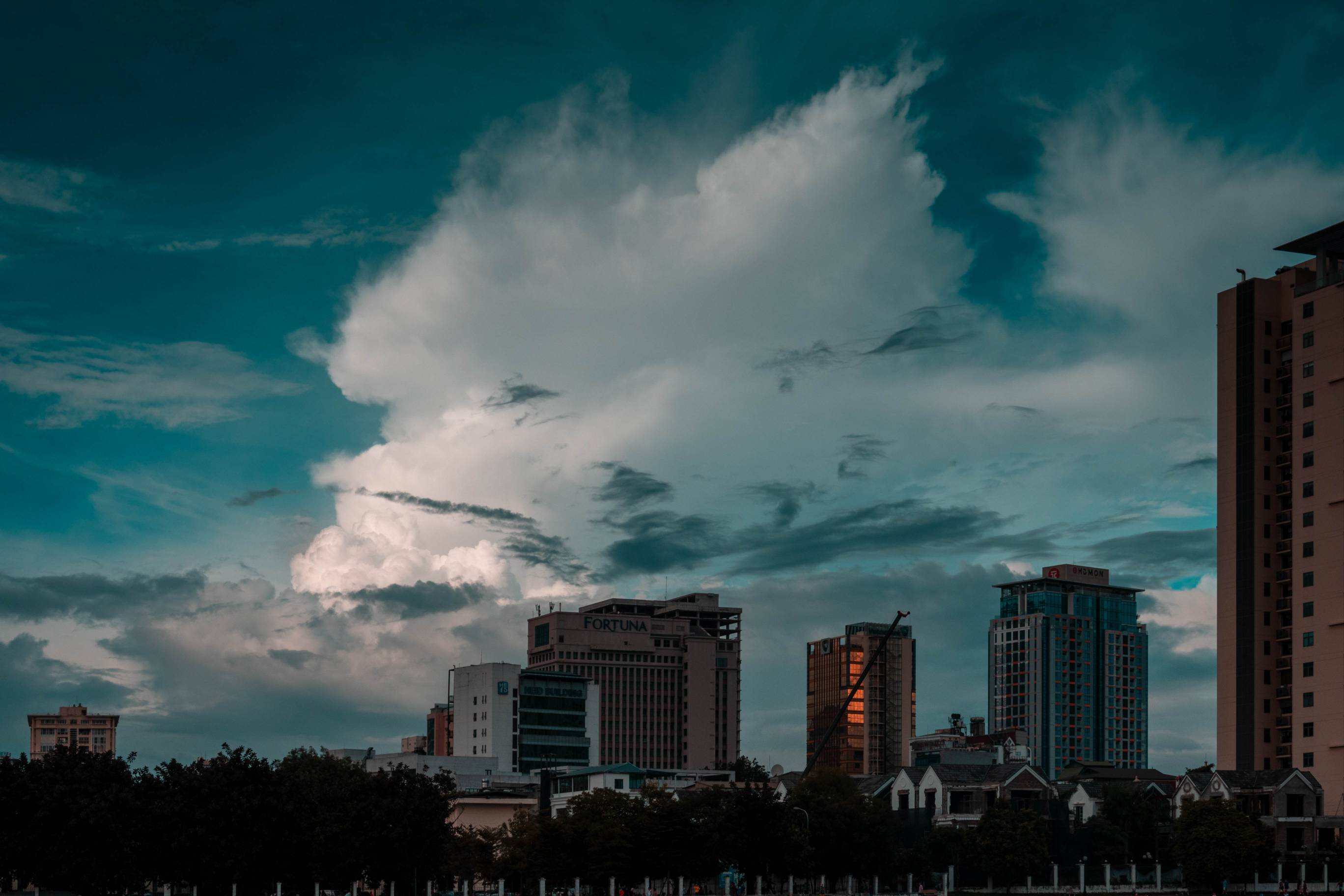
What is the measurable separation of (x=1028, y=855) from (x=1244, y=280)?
7972 cm

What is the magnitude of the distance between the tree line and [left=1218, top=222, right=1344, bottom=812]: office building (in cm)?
2134

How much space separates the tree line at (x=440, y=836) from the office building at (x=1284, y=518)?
2134 centimetres

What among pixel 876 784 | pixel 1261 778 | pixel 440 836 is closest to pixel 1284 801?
pixel 1261 778

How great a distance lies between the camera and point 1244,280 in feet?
596

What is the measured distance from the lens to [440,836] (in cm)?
12144

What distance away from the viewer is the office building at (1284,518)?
529ft

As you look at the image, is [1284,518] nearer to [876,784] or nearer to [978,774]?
[978,774]

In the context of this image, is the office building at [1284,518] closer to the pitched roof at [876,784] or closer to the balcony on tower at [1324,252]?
the balcony on tower at [1324,252]

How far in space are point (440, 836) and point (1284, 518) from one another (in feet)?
357

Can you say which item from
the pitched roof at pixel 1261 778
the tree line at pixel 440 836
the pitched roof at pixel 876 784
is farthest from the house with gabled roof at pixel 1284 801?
the pitched roof at pixel 876 784

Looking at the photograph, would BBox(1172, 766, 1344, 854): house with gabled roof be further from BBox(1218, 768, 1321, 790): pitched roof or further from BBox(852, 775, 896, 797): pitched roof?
BBox(852, 775, 896, 797): pitched roof

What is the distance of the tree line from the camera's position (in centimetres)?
11362

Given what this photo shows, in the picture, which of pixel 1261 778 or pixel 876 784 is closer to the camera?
pixel 1261 778

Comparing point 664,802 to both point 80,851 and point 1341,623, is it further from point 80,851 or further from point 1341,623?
point 1341,623
